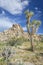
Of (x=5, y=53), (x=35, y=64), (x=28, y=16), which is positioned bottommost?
(x=35, y=64)

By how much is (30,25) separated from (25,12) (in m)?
2.71

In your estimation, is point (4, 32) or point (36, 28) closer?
point (36, 28)

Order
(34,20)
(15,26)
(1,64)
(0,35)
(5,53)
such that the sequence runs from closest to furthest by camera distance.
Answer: (1,64)
(5,53)
(34,20)
(0,35)
(15,26)

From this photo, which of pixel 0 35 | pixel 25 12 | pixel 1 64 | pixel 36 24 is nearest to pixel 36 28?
pixel 36 24

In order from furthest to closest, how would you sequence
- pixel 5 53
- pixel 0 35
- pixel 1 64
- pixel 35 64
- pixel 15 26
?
pixel 15 26
pixel 0 35
pixel 35 64
pixel 5 53
pixel 1 64

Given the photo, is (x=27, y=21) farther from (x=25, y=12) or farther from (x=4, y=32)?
(x=4, y=32)

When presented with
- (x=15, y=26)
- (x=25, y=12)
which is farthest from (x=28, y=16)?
(x=15, y=26)

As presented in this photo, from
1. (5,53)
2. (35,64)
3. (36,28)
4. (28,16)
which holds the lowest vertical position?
(35,64)

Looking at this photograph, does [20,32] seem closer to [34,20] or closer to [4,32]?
[4,32]

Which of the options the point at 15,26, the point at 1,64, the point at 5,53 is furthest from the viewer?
the point at 15,26

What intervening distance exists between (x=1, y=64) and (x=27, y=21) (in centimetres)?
2105

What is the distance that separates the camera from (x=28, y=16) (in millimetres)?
37344

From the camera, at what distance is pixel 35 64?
22656 mm

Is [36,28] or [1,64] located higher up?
[36,28]
